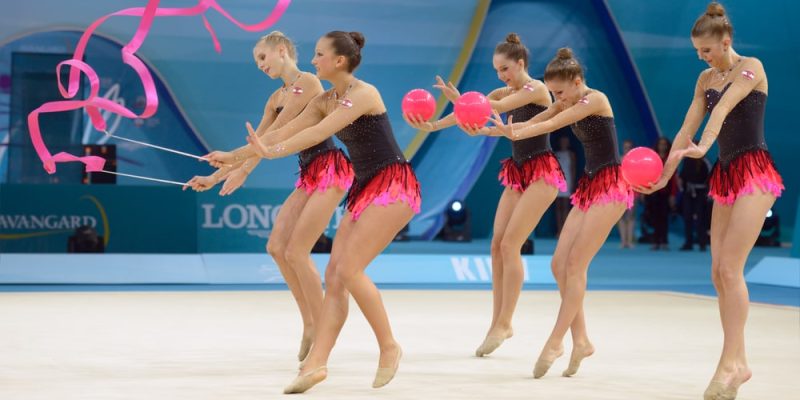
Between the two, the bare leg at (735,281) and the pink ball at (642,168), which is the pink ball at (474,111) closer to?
the pink ball at (642,168)

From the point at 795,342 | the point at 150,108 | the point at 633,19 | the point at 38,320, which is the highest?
the point at 633,19

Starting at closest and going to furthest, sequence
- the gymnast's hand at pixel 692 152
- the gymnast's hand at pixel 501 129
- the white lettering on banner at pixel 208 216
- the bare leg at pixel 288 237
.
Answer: the gymnast's hand at pixel 692 152
the gymnast's hand at pixel 501 129
the bare leg at pixel 288 237
the white lettering on banner at pixel 208 216

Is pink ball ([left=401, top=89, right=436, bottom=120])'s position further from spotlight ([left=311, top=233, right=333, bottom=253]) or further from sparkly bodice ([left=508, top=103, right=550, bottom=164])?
spotlight ([left=311, top=233, right=333, bottom=253])

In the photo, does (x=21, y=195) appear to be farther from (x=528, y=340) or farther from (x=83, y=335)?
(x=528, y=340)

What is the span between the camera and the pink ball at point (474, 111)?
5598mm

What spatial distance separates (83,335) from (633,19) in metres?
11.3

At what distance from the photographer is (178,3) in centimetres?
1316

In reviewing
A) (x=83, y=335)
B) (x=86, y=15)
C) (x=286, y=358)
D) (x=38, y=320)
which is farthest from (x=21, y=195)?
(x=286, y=358)

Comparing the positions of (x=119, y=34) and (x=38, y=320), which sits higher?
(x=119, y=34)

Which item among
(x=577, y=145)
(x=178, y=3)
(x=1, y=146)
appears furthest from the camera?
(x=577, y=145)

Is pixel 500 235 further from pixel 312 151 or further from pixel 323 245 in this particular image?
pixel 323 245

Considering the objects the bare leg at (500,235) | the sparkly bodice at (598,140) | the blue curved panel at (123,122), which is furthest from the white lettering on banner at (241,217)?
the sparkly bodice at (598,140)

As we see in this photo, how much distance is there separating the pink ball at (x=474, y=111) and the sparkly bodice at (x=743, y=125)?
1051mm

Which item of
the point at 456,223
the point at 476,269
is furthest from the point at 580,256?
the point at 456,223
